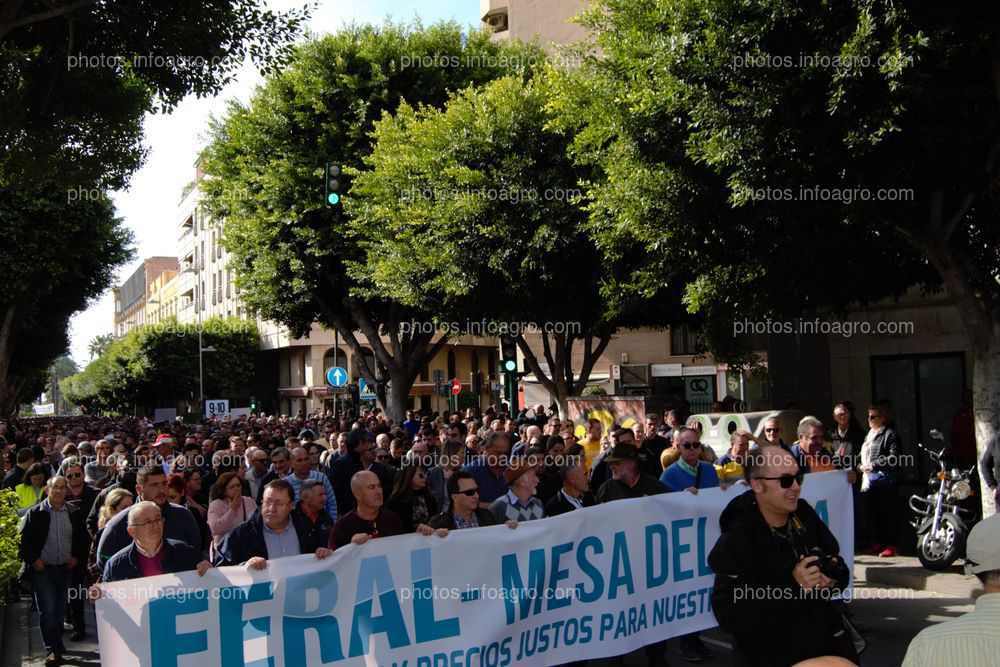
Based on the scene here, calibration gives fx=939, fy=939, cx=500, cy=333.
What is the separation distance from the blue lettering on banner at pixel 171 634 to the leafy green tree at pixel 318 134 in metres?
20.3

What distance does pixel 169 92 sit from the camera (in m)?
11.9

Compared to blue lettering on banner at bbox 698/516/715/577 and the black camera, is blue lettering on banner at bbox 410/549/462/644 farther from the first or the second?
the black camera

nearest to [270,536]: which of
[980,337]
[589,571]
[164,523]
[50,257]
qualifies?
[164,523]

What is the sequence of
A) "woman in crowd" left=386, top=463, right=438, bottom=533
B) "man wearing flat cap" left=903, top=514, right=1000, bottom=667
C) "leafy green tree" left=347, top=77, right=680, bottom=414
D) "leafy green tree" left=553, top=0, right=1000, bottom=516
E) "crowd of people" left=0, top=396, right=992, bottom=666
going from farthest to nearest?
"leafy green tree" left=347, top=77, right=680, bottom=414 < "leafy green tree" left=553, top=0, right=1000, bottom=516 < "woman in crowd" left=386, top=463, right=438, bottom=533 < "crowd of people" left=0, top=396, right=992, bottom=666 < "man wearing flat cap" left=903, top=514, right=1000, bottom=667

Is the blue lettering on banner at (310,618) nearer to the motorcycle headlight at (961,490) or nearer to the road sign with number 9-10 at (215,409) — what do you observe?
the motorcycle headlight at (961,490)

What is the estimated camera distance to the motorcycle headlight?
9.88 meters

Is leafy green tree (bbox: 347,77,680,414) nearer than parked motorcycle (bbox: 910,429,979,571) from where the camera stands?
No

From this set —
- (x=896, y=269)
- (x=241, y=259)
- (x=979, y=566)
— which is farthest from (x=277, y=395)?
(x=979, y=566)

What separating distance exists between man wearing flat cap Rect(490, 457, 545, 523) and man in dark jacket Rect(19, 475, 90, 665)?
4231mm

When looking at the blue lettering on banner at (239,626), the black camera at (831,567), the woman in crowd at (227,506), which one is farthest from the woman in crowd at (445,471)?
the black camera at (831,567)

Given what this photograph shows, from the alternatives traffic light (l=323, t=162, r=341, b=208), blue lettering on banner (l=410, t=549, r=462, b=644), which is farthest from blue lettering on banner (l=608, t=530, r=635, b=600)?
traffic light (l=323, t=162, r=341, b=208)

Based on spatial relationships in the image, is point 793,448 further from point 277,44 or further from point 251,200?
point 251,200

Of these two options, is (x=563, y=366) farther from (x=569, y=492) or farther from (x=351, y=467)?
(x=569, y=492)

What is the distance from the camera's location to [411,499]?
7.88 meters
